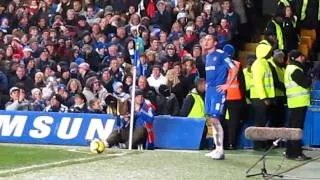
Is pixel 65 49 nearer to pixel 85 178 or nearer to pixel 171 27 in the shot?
pixel 171 27

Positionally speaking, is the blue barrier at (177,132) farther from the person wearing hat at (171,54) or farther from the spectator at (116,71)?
the person wearing hat at (171,54)

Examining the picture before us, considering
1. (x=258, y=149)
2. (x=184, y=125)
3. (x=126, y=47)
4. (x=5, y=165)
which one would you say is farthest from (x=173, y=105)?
(x=5, y=165)

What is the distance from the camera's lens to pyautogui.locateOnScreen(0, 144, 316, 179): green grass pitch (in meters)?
11.3

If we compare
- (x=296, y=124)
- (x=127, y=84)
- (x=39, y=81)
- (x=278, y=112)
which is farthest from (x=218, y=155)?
(x=39, y=81)

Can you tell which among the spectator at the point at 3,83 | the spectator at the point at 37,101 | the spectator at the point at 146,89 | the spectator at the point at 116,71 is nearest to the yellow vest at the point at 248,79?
the spectator at the point at 146,89

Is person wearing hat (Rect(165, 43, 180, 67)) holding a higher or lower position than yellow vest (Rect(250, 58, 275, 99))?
higher

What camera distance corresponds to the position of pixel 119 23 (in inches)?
781

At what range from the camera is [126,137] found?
14.9 metres

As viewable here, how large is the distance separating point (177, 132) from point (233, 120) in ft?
3.45

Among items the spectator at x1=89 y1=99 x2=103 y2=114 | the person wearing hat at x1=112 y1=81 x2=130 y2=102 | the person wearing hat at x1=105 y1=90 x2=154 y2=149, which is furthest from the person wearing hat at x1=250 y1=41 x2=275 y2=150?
the spectator at x1=89 y1=99 x2=103 y2=114

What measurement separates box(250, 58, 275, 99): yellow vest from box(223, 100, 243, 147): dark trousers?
41 centimetres

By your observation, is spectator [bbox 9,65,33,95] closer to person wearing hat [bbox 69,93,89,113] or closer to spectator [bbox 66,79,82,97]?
spectator [bbox 66,79,82,97]

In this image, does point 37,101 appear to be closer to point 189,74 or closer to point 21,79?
point 21,79

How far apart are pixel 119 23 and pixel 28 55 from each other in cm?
237
